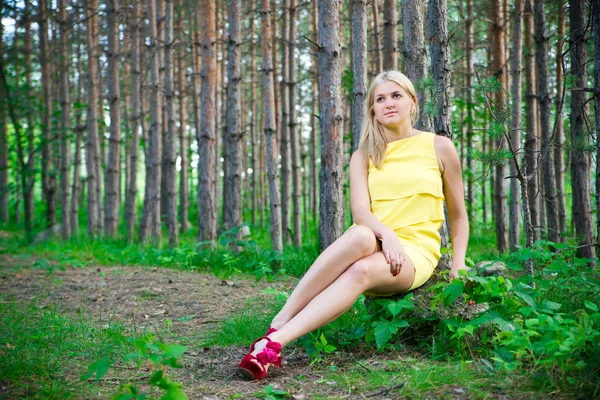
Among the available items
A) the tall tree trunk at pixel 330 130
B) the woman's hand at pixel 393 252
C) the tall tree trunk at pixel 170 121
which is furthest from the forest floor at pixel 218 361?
the tall tree trunk at pixel 170 121

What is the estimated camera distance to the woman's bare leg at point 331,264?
118 inches

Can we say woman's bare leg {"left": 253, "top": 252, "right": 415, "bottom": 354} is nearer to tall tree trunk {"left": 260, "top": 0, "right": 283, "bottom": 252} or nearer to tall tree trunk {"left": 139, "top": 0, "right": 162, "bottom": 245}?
tall tree trunk {"left": 260, "top": 0, "right": 283, "bottom": 252}

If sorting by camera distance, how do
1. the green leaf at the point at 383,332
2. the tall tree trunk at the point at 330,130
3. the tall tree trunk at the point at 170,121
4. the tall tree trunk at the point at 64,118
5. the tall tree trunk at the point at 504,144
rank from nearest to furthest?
1. the green leaf at the point at 383,332
2. the tall tree trunk at the point at 330,130
3. the tall tree trunk at the point at 504,144
4. the tall tree trunk at the point at 170,121
5. the tall tree trunk at the point at 64,118

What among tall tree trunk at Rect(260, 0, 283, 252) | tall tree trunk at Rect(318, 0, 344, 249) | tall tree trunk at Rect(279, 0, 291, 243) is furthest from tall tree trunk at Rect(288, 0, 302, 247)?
tall tree trunk at Rect(318, 0, 344, 249)

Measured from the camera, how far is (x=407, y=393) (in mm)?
2482

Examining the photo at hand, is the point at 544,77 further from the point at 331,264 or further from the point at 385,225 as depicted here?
the point at 331,264

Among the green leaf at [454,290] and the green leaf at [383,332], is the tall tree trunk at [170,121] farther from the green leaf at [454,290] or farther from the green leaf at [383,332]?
the green leaf at [454,290]

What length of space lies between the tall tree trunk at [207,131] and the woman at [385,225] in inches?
197

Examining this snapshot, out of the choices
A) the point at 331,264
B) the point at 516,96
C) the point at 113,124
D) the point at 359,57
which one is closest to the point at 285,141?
the point at 113,124

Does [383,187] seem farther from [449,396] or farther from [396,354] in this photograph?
[449,396]

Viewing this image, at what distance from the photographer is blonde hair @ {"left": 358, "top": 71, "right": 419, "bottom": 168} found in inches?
133

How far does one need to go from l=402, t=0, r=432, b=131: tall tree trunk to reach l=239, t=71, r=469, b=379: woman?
36.2 inches

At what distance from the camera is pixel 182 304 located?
16.7 feet

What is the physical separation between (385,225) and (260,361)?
43.2 inches
